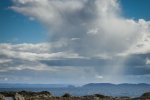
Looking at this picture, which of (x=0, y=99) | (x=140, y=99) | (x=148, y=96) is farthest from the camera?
(x=148, y=96)

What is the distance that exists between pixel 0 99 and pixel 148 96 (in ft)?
173

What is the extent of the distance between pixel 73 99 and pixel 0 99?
3526cm

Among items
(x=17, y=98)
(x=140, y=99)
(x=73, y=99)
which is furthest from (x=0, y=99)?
(x=140, y=99)

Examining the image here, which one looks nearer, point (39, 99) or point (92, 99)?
point (39, 99)

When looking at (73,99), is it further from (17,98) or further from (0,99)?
(0,99)

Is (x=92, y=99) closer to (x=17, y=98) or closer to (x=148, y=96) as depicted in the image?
(x=148, y=96)

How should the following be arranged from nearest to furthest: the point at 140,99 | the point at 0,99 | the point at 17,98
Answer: the point at 0,99 → the point at 17,98 → the point at 140,99

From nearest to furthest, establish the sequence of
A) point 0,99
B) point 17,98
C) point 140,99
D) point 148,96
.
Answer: point 0,99 → point 17,98 → point 140,99 → point 148,96

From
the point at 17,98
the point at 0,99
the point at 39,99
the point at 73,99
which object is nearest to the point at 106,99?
the point at 73,99

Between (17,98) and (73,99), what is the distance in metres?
26.9

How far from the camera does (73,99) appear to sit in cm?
10975

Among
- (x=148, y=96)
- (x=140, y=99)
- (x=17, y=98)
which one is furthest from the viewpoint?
(x=148, y=96)

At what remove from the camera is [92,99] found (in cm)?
11300

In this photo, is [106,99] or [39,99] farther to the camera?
[106,99]
